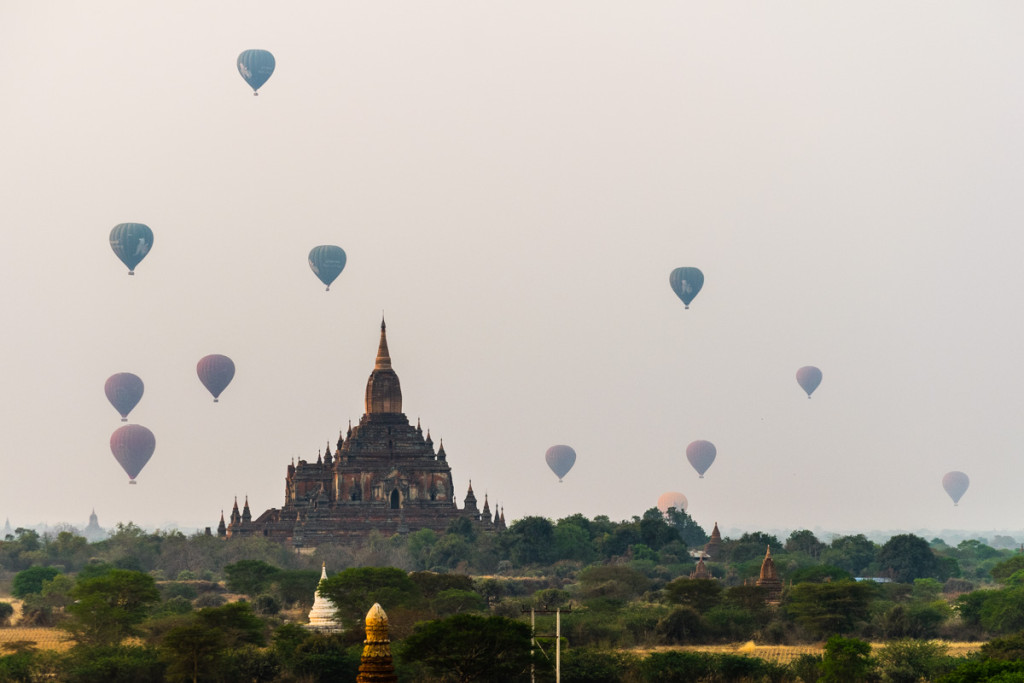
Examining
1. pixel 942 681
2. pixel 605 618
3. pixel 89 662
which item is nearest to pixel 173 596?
pixel 605 618

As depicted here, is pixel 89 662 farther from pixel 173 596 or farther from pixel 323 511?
pixel 323 511

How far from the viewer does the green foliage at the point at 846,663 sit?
78125 millimetres

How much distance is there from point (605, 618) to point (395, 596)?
10.2m

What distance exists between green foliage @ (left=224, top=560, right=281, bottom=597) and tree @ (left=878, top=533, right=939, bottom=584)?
155ft

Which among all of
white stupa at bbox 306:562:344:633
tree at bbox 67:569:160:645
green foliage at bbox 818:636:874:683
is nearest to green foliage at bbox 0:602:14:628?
tree at bbox 67:569:160:645

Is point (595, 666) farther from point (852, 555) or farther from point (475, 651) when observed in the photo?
point (852, 555)

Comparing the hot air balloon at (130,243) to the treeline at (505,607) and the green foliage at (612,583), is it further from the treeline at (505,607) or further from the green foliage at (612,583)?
the green foliage at (612,583)

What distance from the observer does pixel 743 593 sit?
4382 inches

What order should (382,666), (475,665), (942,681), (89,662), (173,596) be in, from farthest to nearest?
(173,596)
(89,662)
(475,665)
(942,681)
(382,666)

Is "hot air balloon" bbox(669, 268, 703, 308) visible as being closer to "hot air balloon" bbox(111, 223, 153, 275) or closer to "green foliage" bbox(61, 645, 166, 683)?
"hot air balloon" bbox(111, 223, 153, 275)

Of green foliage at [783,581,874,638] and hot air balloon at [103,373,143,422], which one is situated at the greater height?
hot air balloon at [103,373,143,422]

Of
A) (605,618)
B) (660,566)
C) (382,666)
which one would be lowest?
(382,666)

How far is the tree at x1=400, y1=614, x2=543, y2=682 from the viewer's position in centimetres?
7262

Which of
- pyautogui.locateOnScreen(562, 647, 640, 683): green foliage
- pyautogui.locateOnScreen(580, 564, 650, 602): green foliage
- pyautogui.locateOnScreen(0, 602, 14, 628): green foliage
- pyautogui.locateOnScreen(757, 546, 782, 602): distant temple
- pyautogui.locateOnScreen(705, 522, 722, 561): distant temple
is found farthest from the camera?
pyautogui.locateOnScreen(705, 522, 722, 561): distant temple
